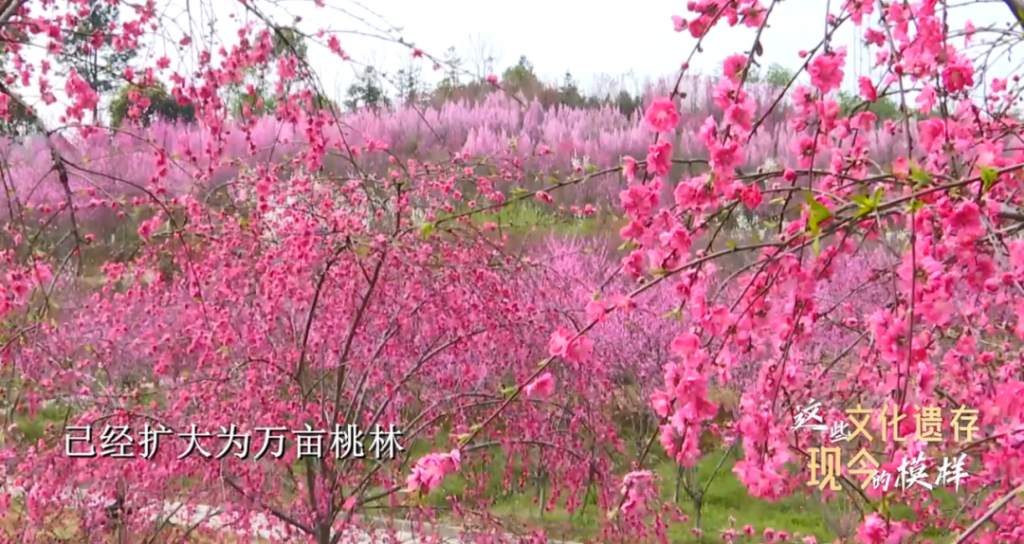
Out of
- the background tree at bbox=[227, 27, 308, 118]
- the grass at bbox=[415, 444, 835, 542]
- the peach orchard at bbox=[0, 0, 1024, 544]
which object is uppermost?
the background tree at bbox=[227, 27, 308, 118]

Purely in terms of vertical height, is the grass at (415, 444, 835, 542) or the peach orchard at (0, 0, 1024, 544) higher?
the peach orchard at (0, 0, 1024, 544)

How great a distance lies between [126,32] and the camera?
2766 millimetres

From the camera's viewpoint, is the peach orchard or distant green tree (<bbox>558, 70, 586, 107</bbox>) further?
distant green tree (<bbox>558, 70, 586, 107</bbox>)

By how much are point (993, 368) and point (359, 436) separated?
1960mm

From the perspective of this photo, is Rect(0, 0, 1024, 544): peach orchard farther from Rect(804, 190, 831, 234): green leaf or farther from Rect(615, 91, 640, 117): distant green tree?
Rect(615, 91, 640, 117): distant green tree

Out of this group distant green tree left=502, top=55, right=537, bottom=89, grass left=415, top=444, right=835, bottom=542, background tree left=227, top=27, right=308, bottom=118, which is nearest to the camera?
background tree left=227, top=27, right=308, bottom=118

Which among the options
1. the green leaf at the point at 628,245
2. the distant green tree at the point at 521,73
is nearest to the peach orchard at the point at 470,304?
the green leaf at the point at 628,245

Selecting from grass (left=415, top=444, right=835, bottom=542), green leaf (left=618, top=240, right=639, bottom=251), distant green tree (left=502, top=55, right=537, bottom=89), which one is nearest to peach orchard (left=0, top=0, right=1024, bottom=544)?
green leaf (left=618, top=240, right=639, bottom=251)

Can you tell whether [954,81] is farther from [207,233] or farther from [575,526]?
[575,526]

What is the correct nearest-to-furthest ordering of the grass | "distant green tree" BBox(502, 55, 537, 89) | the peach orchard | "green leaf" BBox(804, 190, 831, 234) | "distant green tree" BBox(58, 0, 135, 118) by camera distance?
"green leaf" BBox(804, 190, 831, 234)
the peach orchard
"distant green tree" BBox(58, 0, 135, 118)
the grass
"distant green tree" BBox(502, 55, 537, 89)

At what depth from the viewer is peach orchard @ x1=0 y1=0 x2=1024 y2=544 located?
4.71 feet

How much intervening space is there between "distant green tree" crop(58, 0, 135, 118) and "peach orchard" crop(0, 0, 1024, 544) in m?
0.05

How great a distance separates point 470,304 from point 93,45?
4.91 feet

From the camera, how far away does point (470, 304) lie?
3271 millimetres
